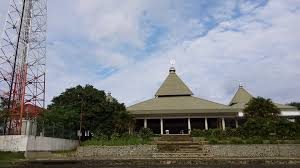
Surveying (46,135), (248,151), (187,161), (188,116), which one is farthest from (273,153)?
(46,135)

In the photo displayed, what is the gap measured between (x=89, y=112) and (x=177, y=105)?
37.7 feet

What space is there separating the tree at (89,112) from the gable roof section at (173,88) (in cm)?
980

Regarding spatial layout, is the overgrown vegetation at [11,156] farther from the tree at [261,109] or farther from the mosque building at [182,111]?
the tree at [261,109]

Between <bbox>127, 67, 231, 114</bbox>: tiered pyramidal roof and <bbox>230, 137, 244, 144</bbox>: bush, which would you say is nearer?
<bbox>230, 137, 244, 144</bbox>: bush

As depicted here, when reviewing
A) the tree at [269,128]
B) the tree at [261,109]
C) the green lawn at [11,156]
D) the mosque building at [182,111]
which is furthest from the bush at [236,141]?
the green lawn at [11,156]

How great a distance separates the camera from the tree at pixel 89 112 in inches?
1468

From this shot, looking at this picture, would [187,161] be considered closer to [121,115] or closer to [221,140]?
[221,140]

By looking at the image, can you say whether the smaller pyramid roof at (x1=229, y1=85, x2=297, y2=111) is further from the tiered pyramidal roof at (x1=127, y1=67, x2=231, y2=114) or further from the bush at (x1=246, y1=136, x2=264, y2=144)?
the bush at (x1=246, y1=136, x2=264, y2=144)

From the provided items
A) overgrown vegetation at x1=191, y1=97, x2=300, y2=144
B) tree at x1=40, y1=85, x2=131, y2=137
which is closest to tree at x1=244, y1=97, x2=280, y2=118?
overgrown vegetation at x1=191, y1=97, x2=300, y2=144

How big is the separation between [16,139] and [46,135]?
14.5ft

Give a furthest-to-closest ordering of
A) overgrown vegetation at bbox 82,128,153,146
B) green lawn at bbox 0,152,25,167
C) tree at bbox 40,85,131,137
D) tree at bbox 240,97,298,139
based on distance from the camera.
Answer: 1. tree at bbox 40,85,131,137
2. tree at bbox 240,97,298,139
3. overgrown vegetation at bbox 82,128,153,146
4. green lawn at bbox 0,152,25,167

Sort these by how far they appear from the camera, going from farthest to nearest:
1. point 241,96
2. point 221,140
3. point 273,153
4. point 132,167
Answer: point 241,96
point 221,140
point 273,153
point 132,167

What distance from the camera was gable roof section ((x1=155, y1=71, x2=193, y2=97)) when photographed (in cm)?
4872

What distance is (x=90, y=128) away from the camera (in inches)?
1534
